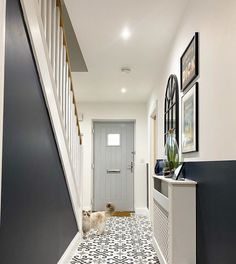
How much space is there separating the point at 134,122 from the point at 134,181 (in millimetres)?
1313

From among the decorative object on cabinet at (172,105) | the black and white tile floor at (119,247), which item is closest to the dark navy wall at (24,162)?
the black and white tile floor at (119,247)

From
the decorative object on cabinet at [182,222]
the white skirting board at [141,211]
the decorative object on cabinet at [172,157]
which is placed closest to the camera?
the decorative object on cabinet at [182,222]

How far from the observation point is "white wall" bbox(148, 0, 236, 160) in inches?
58.7

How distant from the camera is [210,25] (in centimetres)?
185

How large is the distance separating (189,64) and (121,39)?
1.13 meters

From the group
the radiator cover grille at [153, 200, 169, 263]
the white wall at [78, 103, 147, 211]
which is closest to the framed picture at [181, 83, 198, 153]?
the radiator cover grille at [153, 200, 169, 263]

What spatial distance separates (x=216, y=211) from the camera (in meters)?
1.68

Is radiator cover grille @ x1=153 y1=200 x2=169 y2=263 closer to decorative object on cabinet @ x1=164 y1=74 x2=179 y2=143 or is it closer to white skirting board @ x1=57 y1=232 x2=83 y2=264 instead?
decorative object on cabinet @ x1=164 y1=74 x2=179 y2=143

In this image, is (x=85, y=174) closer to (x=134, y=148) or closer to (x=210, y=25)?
(x=134, y=148)

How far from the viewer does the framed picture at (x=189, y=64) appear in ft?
7.06

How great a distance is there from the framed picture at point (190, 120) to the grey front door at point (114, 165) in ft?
13.4

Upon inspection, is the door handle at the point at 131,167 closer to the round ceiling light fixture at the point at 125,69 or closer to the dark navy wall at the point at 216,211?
the round ceiling light fixture at the point at 125,69

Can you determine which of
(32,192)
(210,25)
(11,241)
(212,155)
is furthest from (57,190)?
(210,25)

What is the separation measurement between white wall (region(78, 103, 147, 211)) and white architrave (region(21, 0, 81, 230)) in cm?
336
